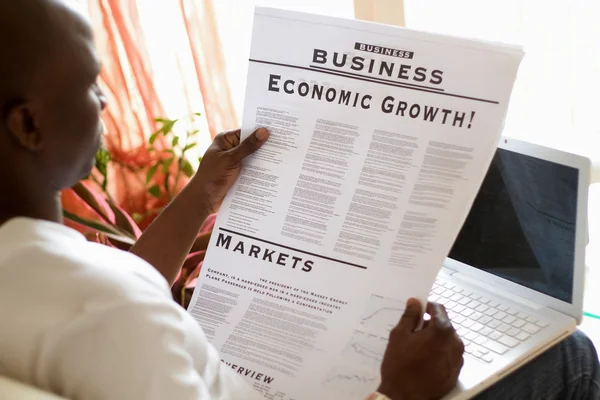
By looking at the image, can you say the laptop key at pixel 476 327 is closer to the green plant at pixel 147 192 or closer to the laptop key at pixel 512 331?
the laptop key at pixel 512 331

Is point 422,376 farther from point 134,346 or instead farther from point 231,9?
point 231,9

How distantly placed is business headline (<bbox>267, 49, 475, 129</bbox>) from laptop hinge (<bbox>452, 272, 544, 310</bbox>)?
34 centimetres

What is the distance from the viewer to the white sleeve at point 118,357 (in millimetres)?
432

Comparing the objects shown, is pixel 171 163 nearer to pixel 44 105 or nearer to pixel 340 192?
pixel 340 192

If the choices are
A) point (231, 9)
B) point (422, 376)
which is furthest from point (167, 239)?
point (231, 9)

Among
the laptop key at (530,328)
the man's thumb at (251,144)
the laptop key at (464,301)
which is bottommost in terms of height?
the laptop key at (464,301)

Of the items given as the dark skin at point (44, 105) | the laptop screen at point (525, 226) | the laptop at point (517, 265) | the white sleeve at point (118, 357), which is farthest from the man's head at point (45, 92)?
the laptop screen at point (525, 226)

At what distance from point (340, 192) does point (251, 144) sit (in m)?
0.14

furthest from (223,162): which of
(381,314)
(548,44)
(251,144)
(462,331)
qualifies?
(548,44)

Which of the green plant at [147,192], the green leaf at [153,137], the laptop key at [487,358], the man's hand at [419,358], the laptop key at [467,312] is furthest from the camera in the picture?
the green leaf at [153,137]

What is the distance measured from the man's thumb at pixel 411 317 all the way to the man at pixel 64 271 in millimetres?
223

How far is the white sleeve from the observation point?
0.43 meters

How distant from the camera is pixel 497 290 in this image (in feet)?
3.09

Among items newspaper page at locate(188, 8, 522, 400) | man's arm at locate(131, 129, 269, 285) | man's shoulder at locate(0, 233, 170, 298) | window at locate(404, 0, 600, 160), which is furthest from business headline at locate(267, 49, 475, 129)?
window at locate(404, 0, 600, 160)
